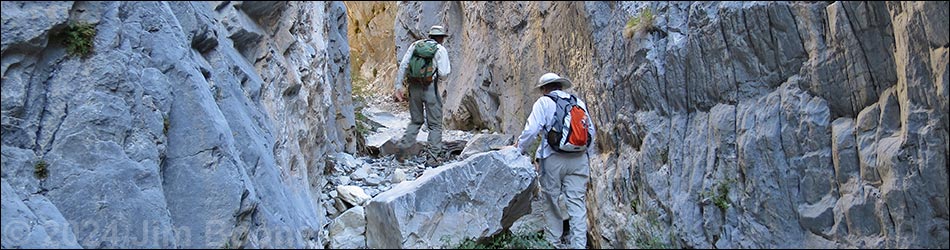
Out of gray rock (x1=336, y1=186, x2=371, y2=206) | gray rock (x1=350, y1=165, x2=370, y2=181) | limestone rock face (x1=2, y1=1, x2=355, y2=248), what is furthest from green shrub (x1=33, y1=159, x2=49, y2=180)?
gray rock (x1=350, y1=165, x2=370, y2=181)

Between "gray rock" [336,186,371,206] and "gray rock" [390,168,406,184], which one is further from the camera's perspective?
"gray rock" [390,168,406,184]

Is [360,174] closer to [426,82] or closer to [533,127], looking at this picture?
[426,82]

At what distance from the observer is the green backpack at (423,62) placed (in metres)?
9.77

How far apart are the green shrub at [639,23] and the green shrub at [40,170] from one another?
5.69 m

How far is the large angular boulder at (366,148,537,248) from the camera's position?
584cm

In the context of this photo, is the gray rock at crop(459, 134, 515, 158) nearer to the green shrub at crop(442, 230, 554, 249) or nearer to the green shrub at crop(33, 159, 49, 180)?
the green shrub at crop(442, 230, 554, 249)

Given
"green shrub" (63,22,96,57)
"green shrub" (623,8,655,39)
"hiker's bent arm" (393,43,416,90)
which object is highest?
"green shrub" (63,22,96,57)

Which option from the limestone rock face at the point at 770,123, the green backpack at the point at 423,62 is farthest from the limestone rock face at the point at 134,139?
the green backpack at the point at 423,62

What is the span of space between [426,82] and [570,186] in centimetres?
389

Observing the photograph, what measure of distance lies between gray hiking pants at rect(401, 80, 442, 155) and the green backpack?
0.57 feet

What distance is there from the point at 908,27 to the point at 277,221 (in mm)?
4698

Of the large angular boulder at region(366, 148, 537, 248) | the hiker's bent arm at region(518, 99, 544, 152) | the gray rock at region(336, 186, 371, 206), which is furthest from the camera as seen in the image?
the gray rock at region(336, 186, 371, 206)

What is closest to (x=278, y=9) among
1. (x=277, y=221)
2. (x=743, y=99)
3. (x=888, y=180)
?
(x=277, y=221)

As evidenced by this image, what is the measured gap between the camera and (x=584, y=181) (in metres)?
6.84
